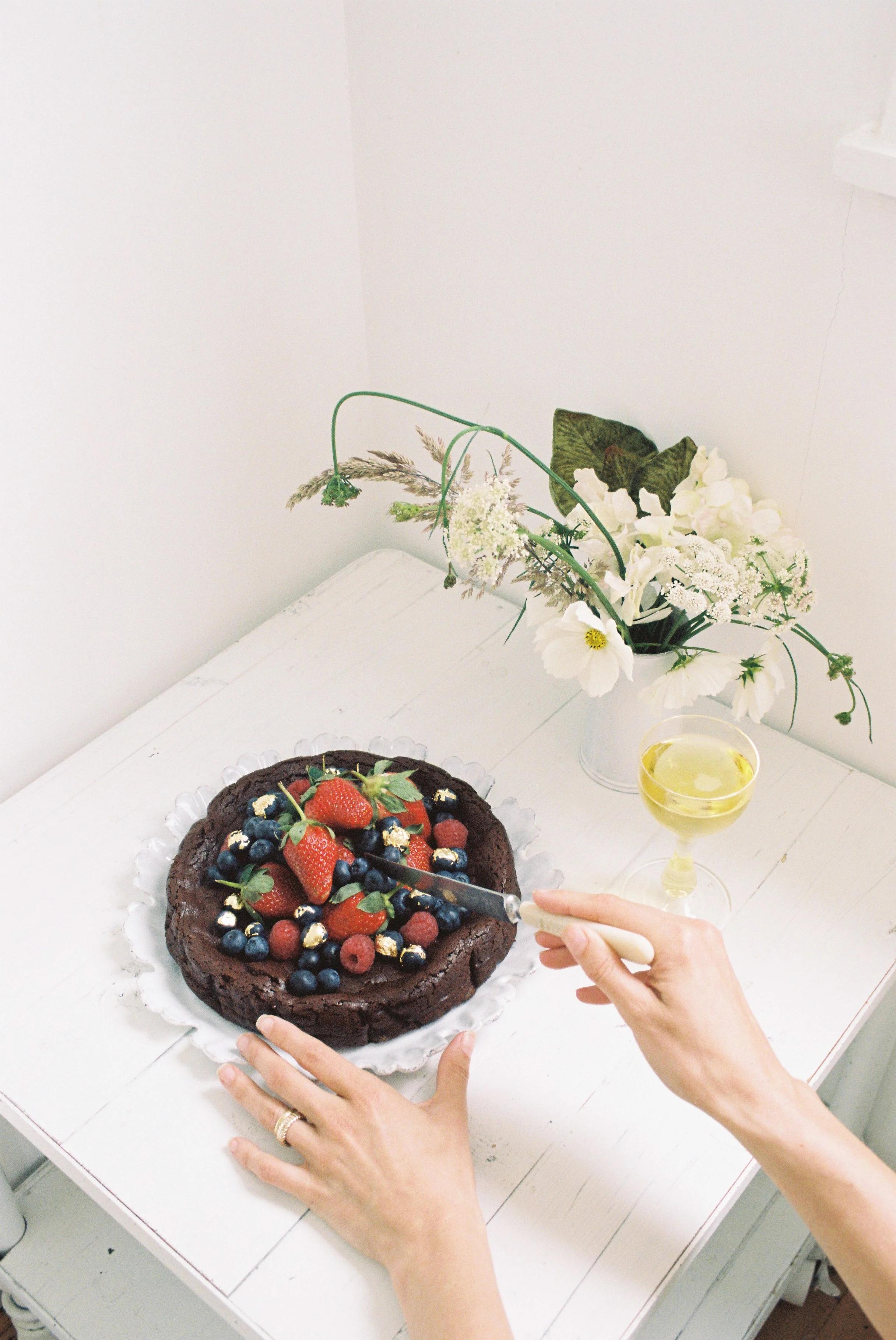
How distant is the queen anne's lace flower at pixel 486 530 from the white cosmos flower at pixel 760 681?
27cm

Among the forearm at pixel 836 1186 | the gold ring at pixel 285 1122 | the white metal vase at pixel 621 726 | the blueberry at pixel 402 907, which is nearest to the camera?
the forearm at pixel 836 1186

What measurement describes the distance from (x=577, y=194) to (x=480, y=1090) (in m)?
0.85

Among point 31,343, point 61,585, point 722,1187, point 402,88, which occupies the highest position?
point 402,88

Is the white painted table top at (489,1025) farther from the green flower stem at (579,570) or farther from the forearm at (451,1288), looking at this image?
the green flower stem at (579,570)

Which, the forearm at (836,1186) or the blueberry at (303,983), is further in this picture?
the blueberry at (303,983)

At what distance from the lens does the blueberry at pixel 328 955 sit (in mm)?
981

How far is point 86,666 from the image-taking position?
4.26ft

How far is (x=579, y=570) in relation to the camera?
1.01m

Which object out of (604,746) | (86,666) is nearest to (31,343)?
(86,666)

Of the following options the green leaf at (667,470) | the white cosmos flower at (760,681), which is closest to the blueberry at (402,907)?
the white cosmos flower at (760,681)

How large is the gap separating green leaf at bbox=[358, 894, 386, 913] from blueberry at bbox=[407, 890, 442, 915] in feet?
0.12

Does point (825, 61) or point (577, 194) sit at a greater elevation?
point (825, 61)

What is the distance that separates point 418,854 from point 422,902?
52 mm

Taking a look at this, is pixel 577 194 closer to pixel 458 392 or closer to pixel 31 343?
pixel 458 392
